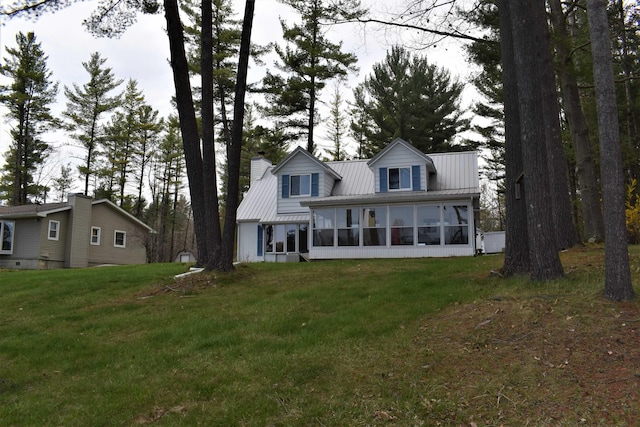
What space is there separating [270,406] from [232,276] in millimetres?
6607

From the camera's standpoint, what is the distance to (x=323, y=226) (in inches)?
727

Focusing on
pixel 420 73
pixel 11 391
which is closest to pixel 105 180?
pixel 420 73

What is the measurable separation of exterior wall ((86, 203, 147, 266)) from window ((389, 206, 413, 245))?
17.3 m

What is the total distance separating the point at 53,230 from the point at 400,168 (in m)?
17.9

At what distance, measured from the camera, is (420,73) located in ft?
88.5

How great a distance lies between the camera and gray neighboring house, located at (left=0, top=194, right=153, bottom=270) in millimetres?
23172

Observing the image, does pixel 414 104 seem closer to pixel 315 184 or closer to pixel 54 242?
pixel 315 184

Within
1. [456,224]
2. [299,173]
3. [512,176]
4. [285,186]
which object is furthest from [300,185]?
[512,176]

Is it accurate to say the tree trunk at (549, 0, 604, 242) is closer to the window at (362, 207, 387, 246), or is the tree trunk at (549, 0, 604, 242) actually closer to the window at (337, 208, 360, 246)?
the window at (362, 207, 387, 246)

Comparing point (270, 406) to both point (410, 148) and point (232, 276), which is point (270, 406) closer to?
point (232, 276)

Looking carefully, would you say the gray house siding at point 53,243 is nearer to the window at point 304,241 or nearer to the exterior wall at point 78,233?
the exterior wall at point 78,233

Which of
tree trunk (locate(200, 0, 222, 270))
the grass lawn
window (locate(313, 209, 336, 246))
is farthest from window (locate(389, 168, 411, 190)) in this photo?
the grass lawn

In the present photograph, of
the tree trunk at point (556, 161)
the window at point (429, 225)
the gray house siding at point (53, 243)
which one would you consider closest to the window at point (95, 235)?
the gray house siding at point (53, 243)

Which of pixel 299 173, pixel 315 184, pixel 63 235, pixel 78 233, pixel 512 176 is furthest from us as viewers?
pixel 78 233
